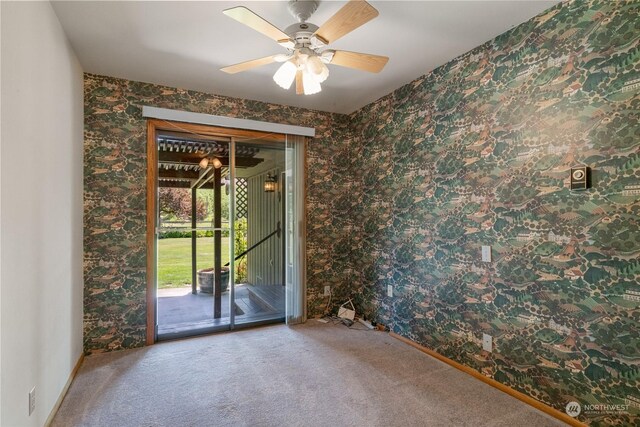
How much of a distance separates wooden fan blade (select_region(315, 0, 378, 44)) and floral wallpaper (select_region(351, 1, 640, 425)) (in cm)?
134

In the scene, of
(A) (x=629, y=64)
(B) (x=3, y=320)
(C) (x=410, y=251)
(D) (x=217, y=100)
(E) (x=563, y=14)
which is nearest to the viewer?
(B) (x=3, y=320)

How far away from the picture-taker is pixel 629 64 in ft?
5.65

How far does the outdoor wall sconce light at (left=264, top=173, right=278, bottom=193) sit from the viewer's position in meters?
4.03

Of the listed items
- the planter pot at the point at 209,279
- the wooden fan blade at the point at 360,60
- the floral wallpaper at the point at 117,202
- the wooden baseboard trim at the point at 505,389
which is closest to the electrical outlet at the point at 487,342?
the wooden baseboard trim at the point at 505,389

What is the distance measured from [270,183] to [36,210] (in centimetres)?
251

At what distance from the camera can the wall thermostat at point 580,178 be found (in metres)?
1.88

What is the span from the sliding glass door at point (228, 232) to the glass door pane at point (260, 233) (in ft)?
0.04

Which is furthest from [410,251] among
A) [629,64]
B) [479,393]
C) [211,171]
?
[211,171]

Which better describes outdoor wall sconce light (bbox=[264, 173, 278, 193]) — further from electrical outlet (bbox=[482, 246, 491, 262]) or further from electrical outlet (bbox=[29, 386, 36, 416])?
electrical outlet (bbox=[29, 386, 36, 416])

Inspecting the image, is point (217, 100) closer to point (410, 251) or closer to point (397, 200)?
point (397, 200)

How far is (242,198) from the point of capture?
379cm

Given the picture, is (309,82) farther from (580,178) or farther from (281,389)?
(281,389)

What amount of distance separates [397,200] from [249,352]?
213 centimetres

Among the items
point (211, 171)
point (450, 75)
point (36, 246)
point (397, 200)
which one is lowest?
point (36, 246)
